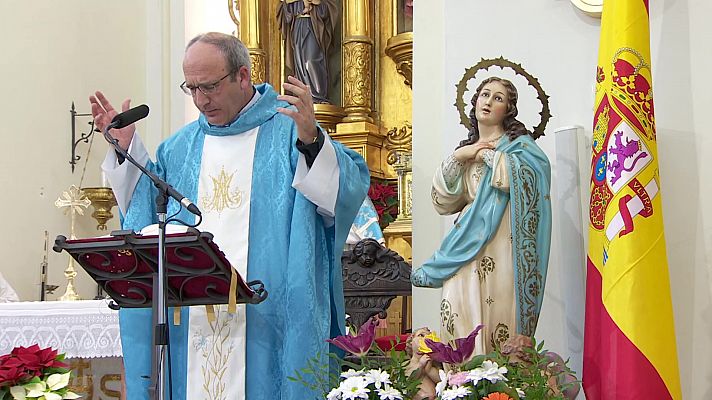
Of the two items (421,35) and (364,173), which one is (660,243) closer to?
(364,173)

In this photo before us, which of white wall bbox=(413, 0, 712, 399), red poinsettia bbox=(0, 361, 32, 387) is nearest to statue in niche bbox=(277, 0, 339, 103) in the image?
white wall bbox=(413, 0, 712, 399)

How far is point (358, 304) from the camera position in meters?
5.45

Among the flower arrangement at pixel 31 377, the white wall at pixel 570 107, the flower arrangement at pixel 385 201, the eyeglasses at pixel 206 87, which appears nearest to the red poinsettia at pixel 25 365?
the flower arrangement at pixel 31 377

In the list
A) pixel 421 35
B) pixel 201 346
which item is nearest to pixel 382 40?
pixel 421 35

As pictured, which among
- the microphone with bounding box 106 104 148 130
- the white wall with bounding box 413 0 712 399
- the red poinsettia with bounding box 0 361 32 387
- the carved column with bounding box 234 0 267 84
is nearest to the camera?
the red poinsettia with bounding box 0 361 32 387

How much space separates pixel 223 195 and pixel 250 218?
0.17 meters

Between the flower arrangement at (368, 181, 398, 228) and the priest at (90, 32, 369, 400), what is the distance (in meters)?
2.64

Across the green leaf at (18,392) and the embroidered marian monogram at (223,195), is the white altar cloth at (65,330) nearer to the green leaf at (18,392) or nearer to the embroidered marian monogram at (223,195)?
the embroidered marian monogram at (223,195)

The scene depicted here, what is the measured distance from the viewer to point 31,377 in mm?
2807

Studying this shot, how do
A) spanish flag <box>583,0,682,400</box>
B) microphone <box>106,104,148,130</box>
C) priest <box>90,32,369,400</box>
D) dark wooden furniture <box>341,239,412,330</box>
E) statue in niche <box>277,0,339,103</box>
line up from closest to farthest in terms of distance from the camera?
1. microphone <box>106,104,148,130</box>
2. priest <box>90,32,369,400</box>
3. spanish flag <box>583,0,682,400</box>
4. dark wooden furniture <box>341,239,412,330</box>
5. statue in niche <box>277,0,339,103</box>

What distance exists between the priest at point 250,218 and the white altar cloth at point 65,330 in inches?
48.7

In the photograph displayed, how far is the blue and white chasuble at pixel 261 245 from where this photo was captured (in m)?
3.73

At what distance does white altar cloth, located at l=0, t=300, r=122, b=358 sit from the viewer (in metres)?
5.09

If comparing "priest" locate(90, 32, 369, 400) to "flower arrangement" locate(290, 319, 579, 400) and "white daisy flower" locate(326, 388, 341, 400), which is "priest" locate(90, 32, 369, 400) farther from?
"white daisy flower" locate(326, 388, 341, 400)
